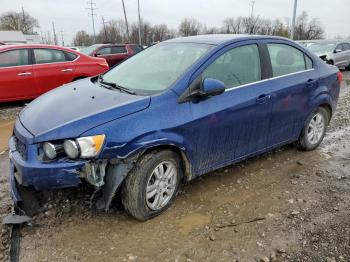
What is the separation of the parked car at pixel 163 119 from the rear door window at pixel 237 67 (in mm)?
12

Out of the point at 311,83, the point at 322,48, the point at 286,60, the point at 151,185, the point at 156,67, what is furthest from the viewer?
the point at 322,48

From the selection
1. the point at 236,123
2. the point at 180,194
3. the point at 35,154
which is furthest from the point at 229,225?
the point at 35,154

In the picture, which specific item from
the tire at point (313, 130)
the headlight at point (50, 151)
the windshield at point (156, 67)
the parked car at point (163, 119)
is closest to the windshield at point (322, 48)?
the tire at point (313, 130)

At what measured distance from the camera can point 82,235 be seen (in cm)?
324

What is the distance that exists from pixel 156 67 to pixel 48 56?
5.50 metres

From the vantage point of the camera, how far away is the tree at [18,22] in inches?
3472

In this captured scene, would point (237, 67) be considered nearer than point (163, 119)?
No

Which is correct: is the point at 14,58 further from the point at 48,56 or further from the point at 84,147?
the point at 84,147

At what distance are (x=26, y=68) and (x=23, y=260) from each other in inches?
245

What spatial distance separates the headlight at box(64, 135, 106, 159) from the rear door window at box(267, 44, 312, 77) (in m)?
2.43

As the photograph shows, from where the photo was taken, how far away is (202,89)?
3520mm

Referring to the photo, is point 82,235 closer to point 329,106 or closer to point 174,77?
point 174,77

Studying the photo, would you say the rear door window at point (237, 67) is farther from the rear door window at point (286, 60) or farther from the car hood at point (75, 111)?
the car hood at point (75, 111)

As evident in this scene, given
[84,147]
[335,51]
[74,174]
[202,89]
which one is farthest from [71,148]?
[335,51]
